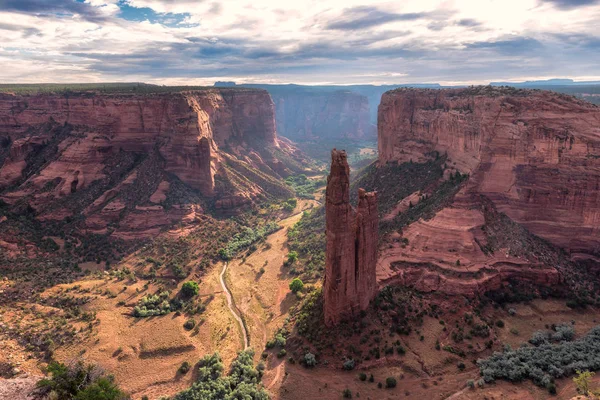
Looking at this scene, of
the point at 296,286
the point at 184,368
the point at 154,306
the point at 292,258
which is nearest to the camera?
the point at 184,368

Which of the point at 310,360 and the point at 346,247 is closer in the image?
the point at 310,360

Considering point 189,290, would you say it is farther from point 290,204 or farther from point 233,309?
point 290,204

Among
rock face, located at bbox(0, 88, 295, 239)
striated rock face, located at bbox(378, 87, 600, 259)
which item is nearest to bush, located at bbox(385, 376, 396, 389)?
striated rock face, located at bbox(378, 87, 600, 259)

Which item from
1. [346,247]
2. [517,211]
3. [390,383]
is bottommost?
[390,383]

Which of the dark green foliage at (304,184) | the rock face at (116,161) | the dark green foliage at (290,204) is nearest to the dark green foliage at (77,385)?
the rock face at (116,161)

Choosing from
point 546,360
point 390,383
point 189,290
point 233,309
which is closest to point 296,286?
point 233,309

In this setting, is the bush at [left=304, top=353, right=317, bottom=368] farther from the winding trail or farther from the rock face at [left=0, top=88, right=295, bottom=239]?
the rock face at [left=0, top=88, right=295, bottom=239]

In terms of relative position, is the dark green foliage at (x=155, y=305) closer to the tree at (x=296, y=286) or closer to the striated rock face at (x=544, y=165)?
the tree at (x=296, y=286)

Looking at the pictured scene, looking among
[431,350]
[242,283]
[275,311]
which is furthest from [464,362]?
[242,283]
